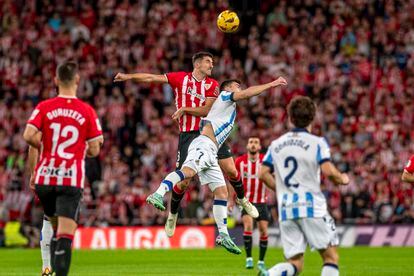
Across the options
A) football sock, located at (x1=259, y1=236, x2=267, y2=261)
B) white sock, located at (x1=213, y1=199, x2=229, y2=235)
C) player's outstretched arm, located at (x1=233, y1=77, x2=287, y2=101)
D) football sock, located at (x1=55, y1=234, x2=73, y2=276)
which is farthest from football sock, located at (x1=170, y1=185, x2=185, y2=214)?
football sock, located at (x1=55, y1=234, x2=73, y2=276)

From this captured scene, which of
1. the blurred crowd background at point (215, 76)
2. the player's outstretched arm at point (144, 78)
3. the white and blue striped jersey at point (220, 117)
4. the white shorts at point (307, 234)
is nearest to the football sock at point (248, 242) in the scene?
the white and blue striped jersey at point (220, 117)

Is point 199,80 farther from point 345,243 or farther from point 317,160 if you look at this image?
point 345,243

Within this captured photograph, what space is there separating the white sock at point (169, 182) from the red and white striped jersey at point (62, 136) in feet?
13.2

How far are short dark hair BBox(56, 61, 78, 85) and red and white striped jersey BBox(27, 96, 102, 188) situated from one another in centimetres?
20

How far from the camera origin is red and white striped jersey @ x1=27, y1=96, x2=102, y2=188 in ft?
34.2

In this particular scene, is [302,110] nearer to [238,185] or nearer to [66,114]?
[66,114]

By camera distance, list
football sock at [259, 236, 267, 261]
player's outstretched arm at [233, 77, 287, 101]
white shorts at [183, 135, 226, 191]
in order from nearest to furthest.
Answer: player's outstretched arm at [233, 77, 287, 101], white shorts at [183, 135, 226, 191], football sock at [259, 236, 267, 261]

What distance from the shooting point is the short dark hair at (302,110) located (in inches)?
385

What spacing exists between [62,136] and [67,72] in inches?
25.6

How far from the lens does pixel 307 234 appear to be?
978 centimetres

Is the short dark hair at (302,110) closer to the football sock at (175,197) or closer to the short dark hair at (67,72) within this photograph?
the short dark hair at (67,72)

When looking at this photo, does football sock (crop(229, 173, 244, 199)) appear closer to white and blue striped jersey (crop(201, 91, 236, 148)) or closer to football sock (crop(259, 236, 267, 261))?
white and blue striped jersey (crop(201, 91, 236, 148))

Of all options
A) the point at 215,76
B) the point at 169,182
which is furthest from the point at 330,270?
the point at 215,76

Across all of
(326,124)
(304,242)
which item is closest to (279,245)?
(326,124)
